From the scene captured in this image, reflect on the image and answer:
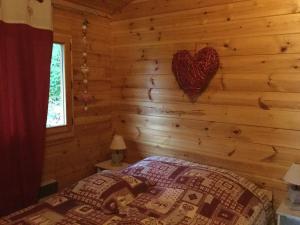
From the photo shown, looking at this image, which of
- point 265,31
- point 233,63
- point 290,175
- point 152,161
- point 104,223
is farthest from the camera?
point 152,161

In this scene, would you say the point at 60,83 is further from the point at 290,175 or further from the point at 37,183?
the point at 290,175

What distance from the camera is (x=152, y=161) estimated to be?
104 inches

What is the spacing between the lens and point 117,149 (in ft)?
9.88

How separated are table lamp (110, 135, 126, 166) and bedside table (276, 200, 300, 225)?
1580mm

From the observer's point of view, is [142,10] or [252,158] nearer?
[252,158]

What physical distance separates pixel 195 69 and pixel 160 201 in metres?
1.14

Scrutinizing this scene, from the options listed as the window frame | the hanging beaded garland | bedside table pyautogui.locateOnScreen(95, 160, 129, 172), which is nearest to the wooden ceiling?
the hanging beaded garland

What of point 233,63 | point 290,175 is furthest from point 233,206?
point 233,63

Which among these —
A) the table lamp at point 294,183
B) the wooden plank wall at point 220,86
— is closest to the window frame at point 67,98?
the wooden plank wall at point 220,86

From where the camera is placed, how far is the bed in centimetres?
187

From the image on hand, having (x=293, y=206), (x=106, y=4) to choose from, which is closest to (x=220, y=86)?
(x=293, y=206)

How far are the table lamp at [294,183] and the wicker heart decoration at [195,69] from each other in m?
0.97

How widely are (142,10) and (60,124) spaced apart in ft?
4.54

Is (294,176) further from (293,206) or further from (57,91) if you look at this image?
(57,91)
